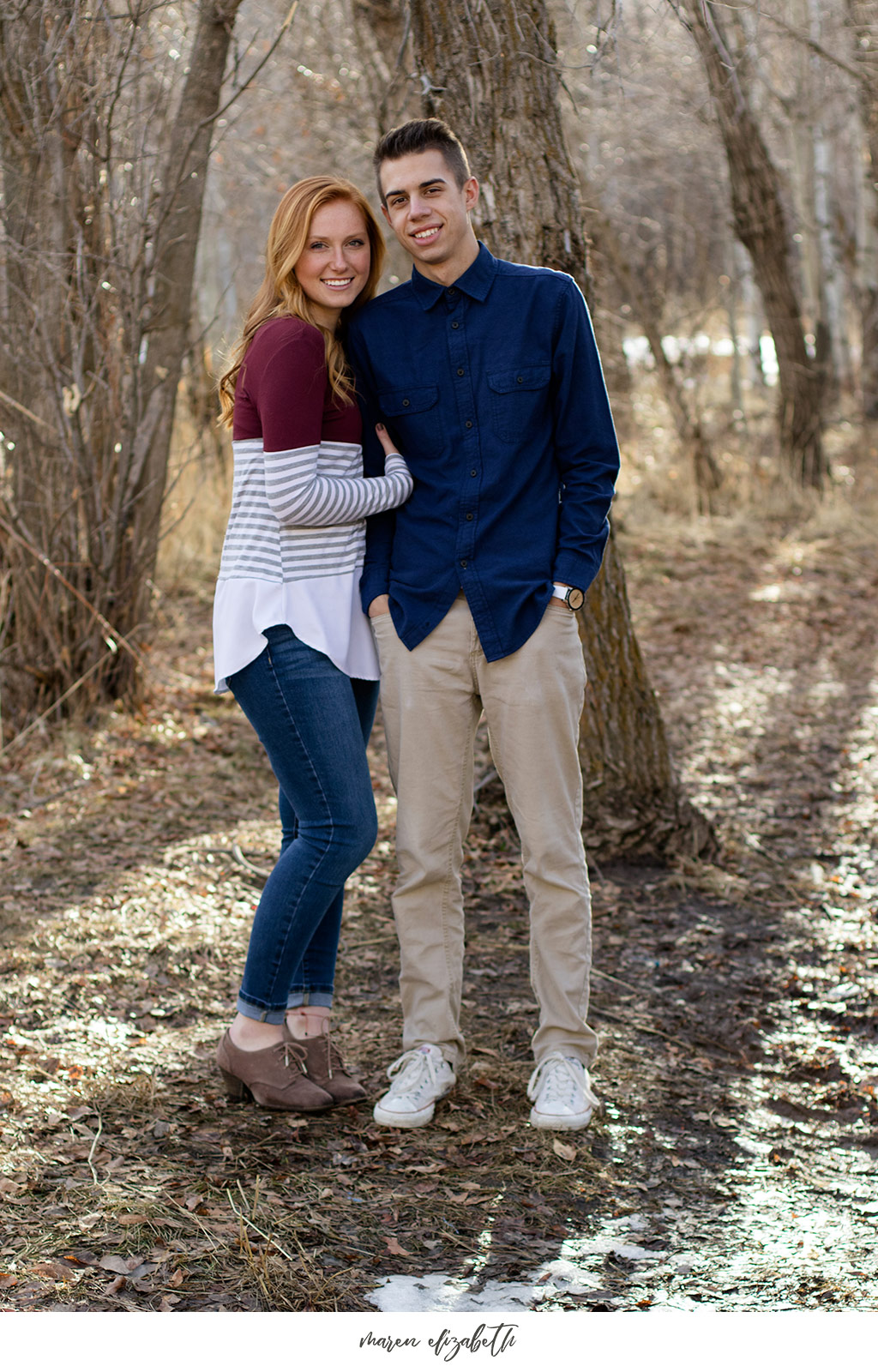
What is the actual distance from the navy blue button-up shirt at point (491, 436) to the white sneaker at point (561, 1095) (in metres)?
1.04

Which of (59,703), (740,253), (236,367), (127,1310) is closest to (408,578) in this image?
(236,367)

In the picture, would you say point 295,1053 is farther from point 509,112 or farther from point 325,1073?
point 509,112

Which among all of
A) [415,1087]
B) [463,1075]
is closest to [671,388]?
[463,1075]

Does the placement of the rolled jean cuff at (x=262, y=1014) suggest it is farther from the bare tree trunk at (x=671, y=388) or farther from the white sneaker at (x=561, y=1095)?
the bare tree trunk at (x=671, y=388)

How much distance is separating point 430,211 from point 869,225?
12379mm

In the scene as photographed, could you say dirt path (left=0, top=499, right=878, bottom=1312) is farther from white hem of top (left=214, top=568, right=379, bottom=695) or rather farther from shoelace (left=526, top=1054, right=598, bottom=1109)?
white hem of top (left=214, top=568, right=379, bottom=695)

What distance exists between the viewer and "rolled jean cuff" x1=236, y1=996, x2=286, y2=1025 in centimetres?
301

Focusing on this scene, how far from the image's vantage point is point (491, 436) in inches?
114

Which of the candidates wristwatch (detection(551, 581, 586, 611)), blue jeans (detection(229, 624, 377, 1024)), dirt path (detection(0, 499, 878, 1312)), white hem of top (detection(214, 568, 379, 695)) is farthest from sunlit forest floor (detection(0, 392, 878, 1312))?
wristwatch (detection(551, 581, 586, 611))

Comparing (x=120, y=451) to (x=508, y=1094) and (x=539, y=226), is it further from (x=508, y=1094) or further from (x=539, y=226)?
(x=508, y=1094)

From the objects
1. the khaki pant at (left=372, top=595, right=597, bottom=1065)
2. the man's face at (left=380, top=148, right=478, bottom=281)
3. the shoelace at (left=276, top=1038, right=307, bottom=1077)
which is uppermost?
the man's face at (left=380, top=148, right=478, bottom=281)

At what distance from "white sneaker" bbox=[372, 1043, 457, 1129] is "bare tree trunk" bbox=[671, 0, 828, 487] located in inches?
334

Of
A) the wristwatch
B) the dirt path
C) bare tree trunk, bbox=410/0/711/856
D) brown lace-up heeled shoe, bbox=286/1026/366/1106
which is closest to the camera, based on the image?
the dirt path

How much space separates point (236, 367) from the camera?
2.89m
